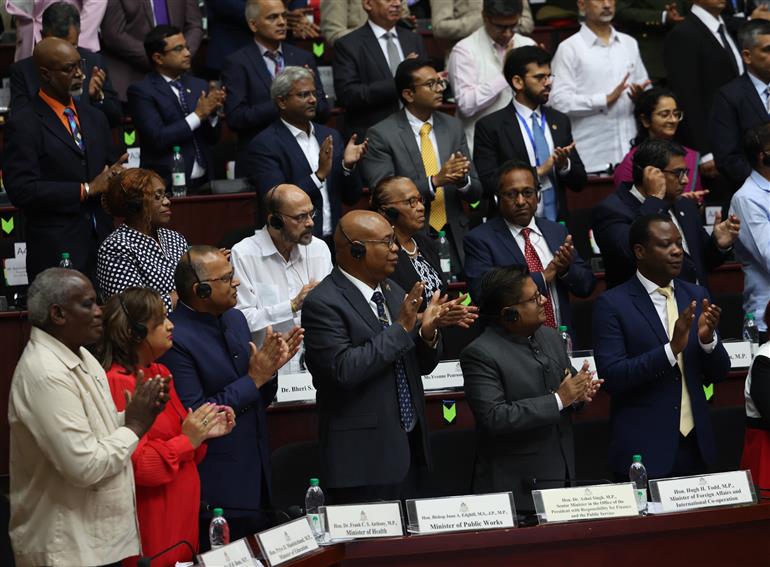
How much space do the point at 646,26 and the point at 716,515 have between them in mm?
4658

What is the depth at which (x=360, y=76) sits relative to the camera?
736cm

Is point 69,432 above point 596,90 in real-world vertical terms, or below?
below

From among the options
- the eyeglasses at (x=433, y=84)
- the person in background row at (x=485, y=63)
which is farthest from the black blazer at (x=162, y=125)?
the person in background row at (x=485, y=63)

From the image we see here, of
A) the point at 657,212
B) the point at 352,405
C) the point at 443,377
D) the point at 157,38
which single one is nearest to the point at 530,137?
the point at 657,212

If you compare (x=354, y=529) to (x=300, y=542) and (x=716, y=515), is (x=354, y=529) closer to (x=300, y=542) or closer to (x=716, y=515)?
(x=300, y=542)

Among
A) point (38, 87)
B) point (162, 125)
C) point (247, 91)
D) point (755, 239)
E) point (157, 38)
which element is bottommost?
point (755, 239)

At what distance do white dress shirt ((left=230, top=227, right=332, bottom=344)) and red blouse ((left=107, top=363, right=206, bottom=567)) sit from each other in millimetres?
1283

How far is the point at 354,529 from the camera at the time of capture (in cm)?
417

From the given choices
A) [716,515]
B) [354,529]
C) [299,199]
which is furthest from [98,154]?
[716,515]

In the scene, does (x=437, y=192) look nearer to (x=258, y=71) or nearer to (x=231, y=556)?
(x=258, y=71)

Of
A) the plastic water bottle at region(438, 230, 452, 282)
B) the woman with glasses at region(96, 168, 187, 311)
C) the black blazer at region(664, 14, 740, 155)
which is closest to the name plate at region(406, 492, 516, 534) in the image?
the woman with glasses at region(96, 168, 187, 311)

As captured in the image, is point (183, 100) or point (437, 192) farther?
point (183, 100)

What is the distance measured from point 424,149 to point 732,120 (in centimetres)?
161

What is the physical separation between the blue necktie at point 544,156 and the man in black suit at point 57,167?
2045 millimetres
